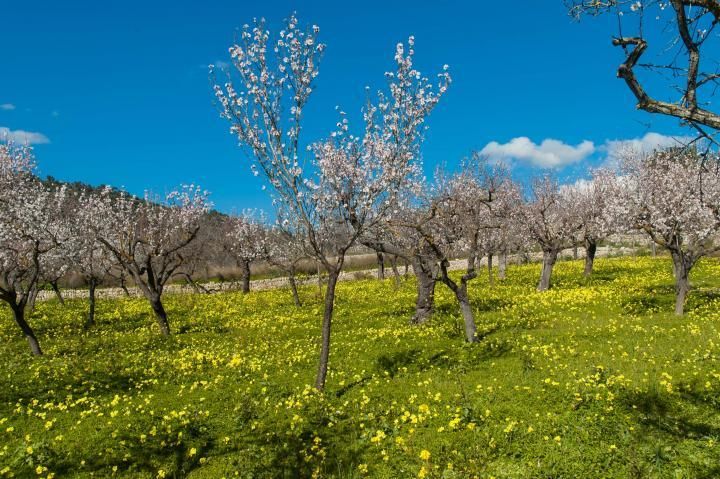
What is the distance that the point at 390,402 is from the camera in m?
12.3

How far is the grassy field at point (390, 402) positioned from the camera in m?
9.24

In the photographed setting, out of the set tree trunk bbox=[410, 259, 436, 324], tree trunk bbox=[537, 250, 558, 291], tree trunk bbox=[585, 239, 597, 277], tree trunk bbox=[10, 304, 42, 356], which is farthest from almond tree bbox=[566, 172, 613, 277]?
tree trunk bbox=[10, 304, 42, 356]

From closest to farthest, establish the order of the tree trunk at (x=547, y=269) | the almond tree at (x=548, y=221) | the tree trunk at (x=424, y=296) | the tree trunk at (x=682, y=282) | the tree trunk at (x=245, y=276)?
the tree trunk at (x=682, y=282) → the tree trunk at (x=424, y=296) → the tree trunk at (x=547, y=269) → the almond tree at (x=548, y=221) → the tree trunk at (x=245, y=276)

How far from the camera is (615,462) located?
872cm

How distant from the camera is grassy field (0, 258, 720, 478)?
924 centimetres

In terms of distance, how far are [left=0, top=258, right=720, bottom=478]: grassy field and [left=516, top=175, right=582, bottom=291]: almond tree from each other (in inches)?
442

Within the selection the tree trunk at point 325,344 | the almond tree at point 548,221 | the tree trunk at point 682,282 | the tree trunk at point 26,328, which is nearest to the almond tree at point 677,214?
the tree trunk at point 682,282

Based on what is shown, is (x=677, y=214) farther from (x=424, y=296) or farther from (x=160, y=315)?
(x=160, y=315)

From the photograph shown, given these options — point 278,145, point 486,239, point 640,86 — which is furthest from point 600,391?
point 486,239

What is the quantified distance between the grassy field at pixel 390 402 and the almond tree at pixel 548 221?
11.2 metres

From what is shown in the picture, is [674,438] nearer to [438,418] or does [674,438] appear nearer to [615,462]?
[615,462]

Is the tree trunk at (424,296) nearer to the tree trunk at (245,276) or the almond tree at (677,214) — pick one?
the almond tree at (677,214)

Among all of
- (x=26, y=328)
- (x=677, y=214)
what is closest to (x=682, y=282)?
(x=677, y=214)

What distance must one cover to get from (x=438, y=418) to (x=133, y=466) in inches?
256
